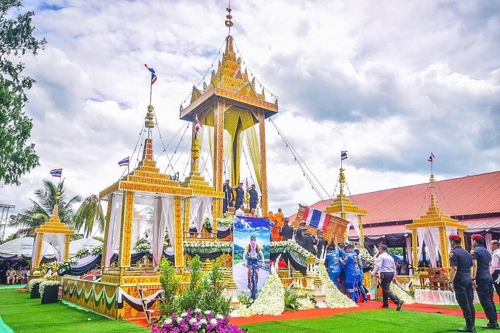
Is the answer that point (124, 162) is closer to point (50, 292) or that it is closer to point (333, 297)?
point (50, 292)

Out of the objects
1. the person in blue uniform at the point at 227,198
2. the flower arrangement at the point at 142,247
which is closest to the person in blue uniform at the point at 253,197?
the person in blue uniform at the point at 227,198

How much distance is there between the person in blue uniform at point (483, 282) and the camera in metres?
6.59

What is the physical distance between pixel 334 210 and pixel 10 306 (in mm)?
10990

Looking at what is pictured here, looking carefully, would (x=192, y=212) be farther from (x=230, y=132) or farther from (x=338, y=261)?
(x=230, y=132)

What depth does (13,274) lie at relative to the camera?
77.2 ft

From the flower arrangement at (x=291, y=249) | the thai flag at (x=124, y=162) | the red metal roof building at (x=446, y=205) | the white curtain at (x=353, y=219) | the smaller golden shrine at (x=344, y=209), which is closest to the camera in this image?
the flower arrangement at (x=291, y=249)

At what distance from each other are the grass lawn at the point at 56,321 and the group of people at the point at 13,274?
14595mm

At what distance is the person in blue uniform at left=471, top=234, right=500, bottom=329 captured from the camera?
6590mm

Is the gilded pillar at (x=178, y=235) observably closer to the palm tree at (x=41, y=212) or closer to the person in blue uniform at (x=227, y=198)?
the person in blue uniform at (x=227, y=198)

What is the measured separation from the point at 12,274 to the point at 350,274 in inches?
817

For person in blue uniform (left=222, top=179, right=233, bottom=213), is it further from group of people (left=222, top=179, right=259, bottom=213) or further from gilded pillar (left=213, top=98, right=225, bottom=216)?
gilded pillar (left=213, top=98, right=225, bottom=216)

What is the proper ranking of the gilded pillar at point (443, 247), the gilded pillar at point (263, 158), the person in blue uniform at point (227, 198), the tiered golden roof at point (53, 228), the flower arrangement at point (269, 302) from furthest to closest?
the gilded pillar at point (263, 158)
the person in blue uniform at point (227, 198)
the tiered golden roof at point (53, 228)
the gilded pillar at point (443, 247)
the flower arrangement at point (269, 302)

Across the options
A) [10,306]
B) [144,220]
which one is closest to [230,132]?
[144,220]

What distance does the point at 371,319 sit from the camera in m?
7.89
